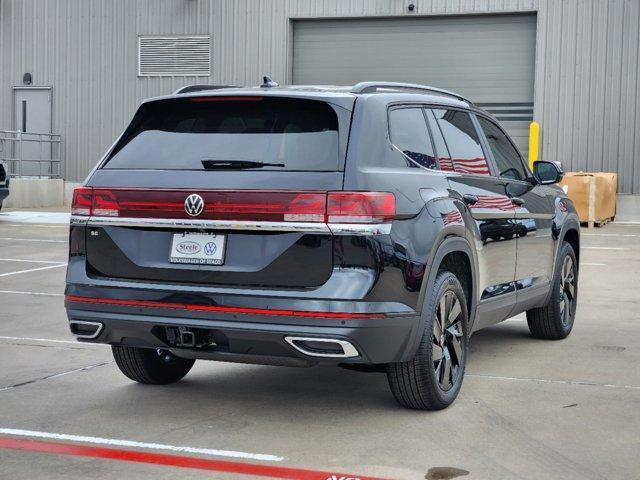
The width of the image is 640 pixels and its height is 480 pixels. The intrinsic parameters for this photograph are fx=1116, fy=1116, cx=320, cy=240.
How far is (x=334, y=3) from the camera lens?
93.4 feet

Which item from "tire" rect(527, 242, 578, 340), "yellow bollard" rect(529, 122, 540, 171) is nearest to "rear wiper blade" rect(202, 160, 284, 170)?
"tire" rect(527, 242, 578, 340)

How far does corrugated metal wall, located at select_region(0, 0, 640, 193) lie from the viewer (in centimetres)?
2641

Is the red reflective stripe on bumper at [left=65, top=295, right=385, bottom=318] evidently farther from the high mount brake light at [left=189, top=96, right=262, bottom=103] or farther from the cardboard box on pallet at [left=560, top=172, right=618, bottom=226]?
the cardboard box on pallet at [left=560, top=172, right=618, bottom=226]

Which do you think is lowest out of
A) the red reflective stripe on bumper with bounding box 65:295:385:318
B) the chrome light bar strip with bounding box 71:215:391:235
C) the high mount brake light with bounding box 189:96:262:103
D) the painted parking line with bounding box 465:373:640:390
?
the painted parking line with bounding box 465:373:640:390

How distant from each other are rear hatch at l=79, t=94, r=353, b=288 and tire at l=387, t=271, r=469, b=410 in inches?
30.5

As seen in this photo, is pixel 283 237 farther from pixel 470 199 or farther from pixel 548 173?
pixel 548 173

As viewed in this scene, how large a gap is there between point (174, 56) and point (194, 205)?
1000 inches

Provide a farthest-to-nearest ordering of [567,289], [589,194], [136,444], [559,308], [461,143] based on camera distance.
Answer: [589,194]
[567,289]
[559,308]
[461,143]
[136,444]

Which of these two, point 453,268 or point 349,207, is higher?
point 349,207

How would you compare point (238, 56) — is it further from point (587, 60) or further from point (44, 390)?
point (44, 390)

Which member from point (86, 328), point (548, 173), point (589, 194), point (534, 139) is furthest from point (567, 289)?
point (534, 139)

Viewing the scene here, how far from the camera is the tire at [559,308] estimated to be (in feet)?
27.6

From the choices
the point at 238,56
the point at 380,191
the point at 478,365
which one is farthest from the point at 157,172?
the point at 238,56

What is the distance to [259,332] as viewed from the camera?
5.38m
